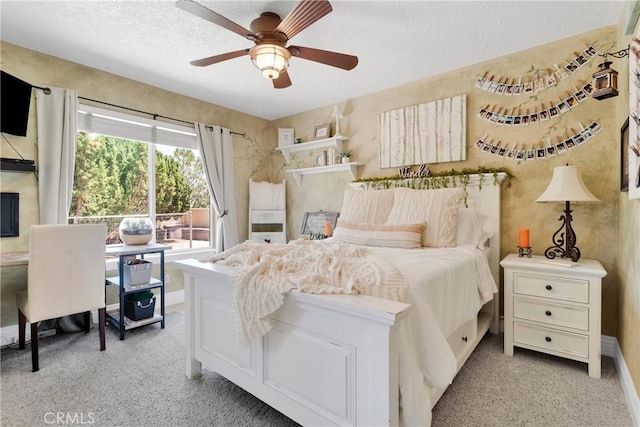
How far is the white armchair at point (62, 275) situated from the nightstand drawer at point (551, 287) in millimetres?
3130

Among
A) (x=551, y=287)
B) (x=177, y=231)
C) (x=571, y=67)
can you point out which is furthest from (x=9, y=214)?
(x=571, y=67)

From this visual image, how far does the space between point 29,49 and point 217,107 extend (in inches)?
71.0

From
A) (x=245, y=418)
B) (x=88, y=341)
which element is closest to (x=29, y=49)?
(x=88, y=341)

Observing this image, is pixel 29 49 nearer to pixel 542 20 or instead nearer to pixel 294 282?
pixel 294 282

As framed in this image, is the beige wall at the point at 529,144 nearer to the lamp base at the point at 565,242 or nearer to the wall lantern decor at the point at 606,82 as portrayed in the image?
the lamp base at the point at 565,242

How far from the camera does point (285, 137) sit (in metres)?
4.36

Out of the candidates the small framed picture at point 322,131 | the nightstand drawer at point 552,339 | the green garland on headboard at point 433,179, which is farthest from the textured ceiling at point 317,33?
the nightstand drawer at point 552,339

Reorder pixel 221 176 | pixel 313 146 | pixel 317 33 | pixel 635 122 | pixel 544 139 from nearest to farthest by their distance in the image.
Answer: pixel 635 122
pixel 317 33
pixel 544 139
pixel 221 176
pixel 313 146

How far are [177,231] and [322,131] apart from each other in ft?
7.33

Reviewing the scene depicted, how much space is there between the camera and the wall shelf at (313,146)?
12.4 ft

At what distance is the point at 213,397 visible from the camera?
175cm

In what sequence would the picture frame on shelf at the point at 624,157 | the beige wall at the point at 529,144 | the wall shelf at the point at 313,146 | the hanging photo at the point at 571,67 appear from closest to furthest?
1. the picture frame on shelf at the point at 624,157
2. the beige wall at the point at 529,144
3. the hanging photo at the point at 571,67
4. the wall shelf at the point at 313,146

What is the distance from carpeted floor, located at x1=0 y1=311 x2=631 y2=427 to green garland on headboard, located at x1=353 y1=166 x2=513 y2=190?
148 cm

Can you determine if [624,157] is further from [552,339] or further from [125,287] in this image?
[125,287]
